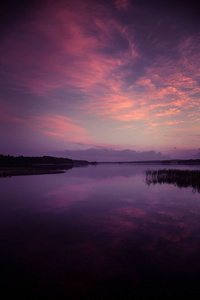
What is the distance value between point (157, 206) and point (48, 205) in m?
12.5

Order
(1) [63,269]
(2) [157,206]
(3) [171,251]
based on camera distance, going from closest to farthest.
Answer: (1) [63,269], (3) [171,251], (2) [157,206]

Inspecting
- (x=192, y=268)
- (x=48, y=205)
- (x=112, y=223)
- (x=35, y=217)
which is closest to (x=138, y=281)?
(x=192, y=268)

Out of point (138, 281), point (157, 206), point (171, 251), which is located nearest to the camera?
point (138, 281)

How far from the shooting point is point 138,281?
6.79 metres

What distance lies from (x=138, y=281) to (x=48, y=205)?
15.0 metres

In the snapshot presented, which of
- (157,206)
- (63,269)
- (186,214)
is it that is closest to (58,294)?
(63,269)

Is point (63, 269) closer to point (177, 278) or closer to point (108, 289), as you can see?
point (108, 289)

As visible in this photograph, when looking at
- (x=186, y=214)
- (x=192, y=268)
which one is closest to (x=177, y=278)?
(x=192, y=268)

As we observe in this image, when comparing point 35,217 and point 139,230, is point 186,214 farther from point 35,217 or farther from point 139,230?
point 35,217

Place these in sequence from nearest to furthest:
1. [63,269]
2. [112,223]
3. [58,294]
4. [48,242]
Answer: [58,294] → [63,269] → [48,242] → [112,223]

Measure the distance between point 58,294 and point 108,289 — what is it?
1.84m

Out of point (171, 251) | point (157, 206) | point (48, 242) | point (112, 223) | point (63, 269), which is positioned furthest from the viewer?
point (157, 206)

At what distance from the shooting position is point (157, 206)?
1912 centimetres

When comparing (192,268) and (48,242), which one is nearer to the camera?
(192,268)
